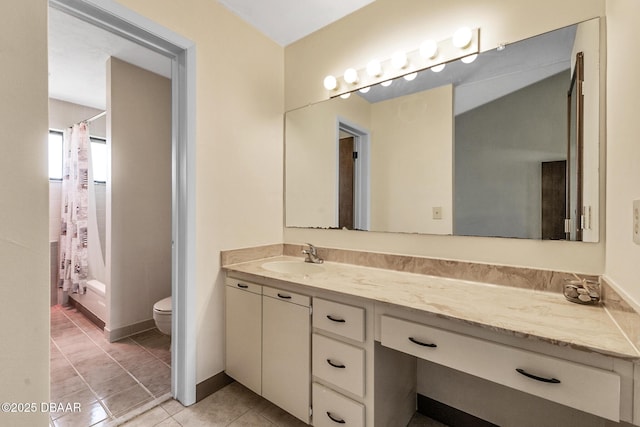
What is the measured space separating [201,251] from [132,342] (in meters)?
1.45

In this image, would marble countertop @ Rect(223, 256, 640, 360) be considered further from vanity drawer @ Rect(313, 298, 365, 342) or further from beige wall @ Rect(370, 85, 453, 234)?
beige wall @ Rect(370, 85, 453, 234)

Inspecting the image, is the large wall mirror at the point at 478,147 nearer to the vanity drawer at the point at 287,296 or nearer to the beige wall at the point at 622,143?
the beige wall at the point at 622,143

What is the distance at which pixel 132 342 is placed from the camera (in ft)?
8.02

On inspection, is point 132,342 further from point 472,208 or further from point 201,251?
point 472,208

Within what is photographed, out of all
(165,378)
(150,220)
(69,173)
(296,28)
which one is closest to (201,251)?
(165,378)

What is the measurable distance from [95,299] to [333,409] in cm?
276

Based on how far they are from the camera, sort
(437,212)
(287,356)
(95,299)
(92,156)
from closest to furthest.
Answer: (287,356)
(437,212)
(95,299)
(92,156)

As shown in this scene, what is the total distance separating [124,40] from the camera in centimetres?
219

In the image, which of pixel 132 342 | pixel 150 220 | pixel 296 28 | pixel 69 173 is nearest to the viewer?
pixel 296 28

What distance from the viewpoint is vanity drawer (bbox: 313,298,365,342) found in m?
1.24

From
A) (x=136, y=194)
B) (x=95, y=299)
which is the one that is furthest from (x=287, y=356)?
(x=95, y=299)

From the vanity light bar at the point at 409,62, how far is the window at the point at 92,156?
2849 mm

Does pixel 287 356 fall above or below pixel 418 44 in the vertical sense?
below

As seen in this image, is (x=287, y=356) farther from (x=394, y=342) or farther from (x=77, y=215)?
(x=77, y=215)
